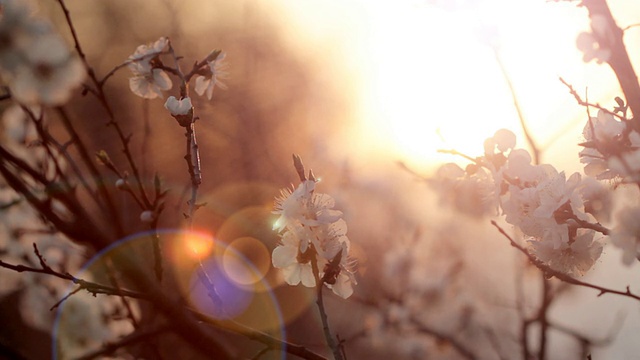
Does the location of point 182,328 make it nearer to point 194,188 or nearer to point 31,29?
point 194,188

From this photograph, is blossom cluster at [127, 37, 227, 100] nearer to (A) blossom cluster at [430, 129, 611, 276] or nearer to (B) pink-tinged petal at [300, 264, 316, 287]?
(B) pink-tinged petal at [300, 264, 316, 287]

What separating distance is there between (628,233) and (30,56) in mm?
1337

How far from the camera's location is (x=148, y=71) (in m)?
1.60

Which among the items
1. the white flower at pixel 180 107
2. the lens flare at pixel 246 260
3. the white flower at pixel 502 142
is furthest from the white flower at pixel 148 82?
the lens flare at pixel 246 260

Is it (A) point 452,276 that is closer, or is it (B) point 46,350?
(A) point 452,276

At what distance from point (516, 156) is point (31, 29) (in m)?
1.19

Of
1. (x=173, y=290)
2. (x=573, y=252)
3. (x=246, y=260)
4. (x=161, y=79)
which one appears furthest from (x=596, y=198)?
(x=246, y=260)

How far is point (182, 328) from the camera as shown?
2.50ft

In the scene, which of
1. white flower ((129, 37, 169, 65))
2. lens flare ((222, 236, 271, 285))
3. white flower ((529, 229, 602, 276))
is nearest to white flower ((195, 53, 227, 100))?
white flower ((129, 37, 169, 65))

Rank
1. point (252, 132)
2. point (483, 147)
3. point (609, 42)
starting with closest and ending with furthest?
point (609, 42)
point (483, 147)
point (252, 132)

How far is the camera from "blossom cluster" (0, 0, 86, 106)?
1.16 metres

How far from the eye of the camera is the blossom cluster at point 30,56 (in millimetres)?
1162

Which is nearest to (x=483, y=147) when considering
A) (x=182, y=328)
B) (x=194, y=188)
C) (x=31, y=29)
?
(x=194, y=188)

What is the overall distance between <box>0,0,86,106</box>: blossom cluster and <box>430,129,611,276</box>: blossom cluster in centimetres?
107
